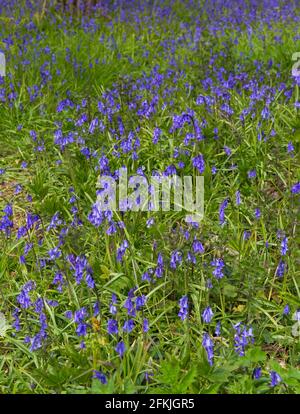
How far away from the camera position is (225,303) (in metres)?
3.21

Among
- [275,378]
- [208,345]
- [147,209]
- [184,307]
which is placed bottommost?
[275,378]

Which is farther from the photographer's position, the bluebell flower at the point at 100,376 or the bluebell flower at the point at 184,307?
the bluebell flower at the point at 184,307

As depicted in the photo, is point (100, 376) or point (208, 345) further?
point (208, 345)

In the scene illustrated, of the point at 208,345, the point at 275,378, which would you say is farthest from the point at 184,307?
the point at 275,378

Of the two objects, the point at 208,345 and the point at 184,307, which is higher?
the point at 184,307

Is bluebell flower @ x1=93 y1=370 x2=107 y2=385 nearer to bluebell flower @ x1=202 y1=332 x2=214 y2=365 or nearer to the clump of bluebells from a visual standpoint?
the clump of bluebells

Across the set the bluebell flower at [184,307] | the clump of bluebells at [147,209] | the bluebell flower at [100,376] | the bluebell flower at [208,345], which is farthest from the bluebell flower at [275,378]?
the bluebell flower at [100,376]

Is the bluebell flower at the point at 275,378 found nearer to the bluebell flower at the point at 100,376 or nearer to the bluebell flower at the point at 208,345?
the bluebell flower at the point at 208,345

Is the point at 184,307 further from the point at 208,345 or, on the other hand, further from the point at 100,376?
the point at 100,376

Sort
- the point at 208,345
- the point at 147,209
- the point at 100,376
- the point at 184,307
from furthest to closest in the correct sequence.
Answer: the point at 147,209, the point at 184,307, the point at 208,345, the point at 100,376

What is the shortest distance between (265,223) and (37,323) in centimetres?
152

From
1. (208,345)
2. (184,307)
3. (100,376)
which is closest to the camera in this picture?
(100,376)

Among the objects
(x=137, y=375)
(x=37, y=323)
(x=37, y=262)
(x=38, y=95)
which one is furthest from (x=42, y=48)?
(x=137, y=375)

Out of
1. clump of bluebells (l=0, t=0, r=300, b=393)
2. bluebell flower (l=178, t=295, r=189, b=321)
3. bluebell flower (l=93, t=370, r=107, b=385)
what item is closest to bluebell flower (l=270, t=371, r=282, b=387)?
clump of bluebells (l=0, t=0, r=300, b=393)
